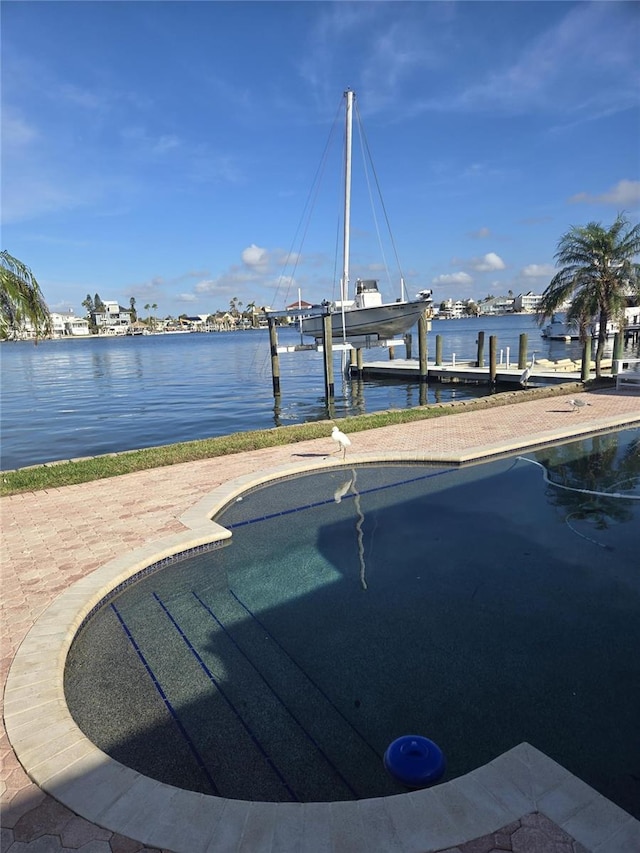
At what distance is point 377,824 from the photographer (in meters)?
3.31

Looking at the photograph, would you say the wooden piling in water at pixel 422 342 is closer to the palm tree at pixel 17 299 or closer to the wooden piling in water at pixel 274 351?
the wooden piling in water at pixel 274 351

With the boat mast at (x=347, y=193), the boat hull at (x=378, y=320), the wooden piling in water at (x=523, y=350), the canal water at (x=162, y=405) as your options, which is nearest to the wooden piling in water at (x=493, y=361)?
the canal water at (x=162, y=405)

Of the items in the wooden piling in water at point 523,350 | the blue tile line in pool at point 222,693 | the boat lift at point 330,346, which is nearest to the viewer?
the blue tile line in pool at point 222,693

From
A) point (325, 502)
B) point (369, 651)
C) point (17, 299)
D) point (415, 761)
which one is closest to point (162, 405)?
point (17, 299)

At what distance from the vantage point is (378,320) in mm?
30875

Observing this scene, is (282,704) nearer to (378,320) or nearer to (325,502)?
(325,502)

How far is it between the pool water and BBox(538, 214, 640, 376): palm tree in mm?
13977

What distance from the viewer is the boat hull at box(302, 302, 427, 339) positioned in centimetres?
3003

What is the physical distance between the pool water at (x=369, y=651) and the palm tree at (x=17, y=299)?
293 inches

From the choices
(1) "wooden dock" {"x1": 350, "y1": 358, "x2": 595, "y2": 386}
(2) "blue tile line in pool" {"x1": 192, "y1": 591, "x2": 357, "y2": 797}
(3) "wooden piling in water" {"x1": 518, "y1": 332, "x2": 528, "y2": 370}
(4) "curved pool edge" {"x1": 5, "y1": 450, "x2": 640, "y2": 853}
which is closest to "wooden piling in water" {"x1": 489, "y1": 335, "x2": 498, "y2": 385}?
(1) "wooden dock" {"x1": 350, "y1": 358, "x2": 595, "y2": 386}

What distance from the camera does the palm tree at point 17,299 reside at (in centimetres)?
1200

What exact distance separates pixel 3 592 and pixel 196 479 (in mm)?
4841

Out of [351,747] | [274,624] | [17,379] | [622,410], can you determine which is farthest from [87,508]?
[17,379]

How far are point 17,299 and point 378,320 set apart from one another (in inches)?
855
